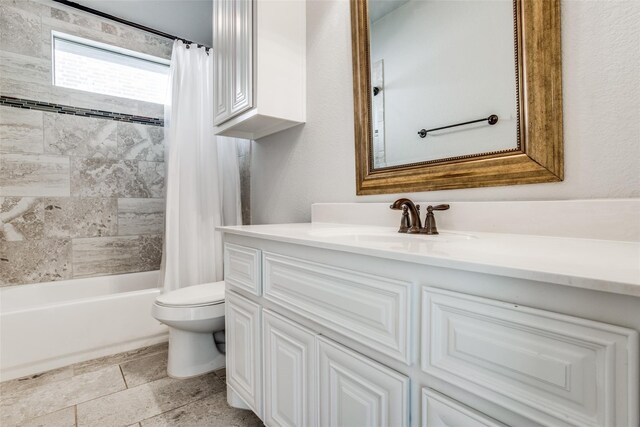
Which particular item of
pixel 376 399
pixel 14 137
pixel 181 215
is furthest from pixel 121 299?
pixel 376 399

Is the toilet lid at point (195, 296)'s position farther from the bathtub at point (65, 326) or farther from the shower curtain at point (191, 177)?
the bathtub at point (65, 326)

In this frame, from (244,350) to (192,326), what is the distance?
21.7 inches

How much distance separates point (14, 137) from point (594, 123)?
3.16 meters

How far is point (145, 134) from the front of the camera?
270 cm

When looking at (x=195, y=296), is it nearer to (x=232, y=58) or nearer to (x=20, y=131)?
(x=232, y=58)

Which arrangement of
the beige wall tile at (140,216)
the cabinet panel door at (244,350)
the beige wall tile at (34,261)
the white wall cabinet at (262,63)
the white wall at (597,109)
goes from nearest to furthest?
1. the white wall at (597,109)
2. the cabinet panel door at (244,350)
3. the white wall cabinet at (262,63)
4. the beige wall tile at (34,261)
5. the beige wall tile at (140,216)

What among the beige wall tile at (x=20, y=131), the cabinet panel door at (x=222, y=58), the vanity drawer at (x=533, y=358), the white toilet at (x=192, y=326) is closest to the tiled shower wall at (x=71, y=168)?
the beige wall tile at (x=20, y=131)

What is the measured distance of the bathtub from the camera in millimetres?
1752

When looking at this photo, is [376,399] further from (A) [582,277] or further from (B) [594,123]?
(B) [594,123]

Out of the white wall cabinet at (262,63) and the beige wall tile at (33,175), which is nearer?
the white wall cabinet at (262,63)

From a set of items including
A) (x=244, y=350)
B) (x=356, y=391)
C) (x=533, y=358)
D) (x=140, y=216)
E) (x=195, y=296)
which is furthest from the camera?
(x=140, y=216)

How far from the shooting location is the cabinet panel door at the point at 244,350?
118cm

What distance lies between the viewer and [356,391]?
79cm

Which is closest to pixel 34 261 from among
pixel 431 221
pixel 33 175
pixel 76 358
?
pixel 33 175
